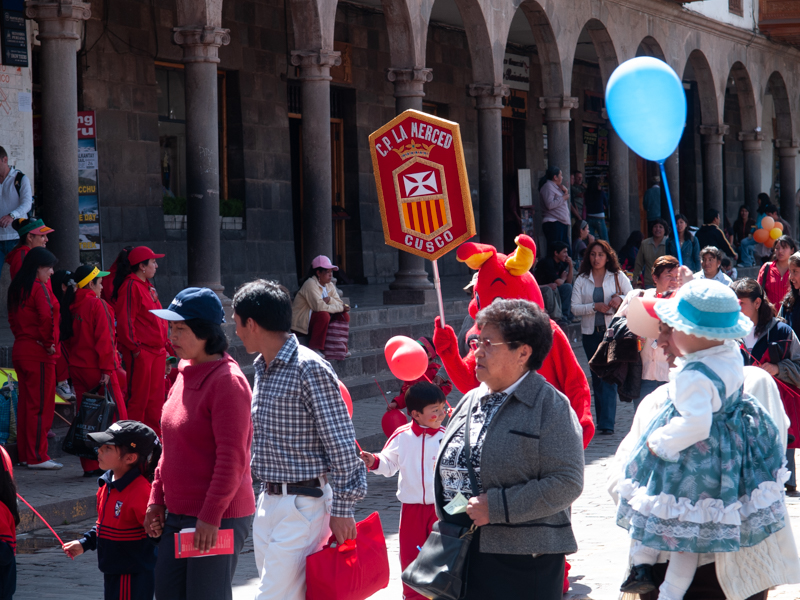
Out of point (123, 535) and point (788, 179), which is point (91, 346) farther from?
point (788, 179)

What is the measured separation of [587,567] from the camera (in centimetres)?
602

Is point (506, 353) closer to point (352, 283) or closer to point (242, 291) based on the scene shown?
point (242, 291)

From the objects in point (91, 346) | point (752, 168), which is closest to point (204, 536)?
point (91, 346)

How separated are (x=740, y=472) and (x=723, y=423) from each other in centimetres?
16

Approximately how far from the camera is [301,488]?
13.2 feet

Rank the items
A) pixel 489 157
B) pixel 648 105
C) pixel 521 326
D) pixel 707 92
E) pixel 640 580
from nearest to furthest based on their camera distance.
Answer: pixel 521 326 < pixel 640 580 < pixel 648 105 < pixel 489 157 < pixel 707 92

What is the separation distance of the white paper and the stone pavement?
5282mm

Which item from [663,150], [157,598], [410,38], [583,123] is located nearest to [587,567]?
[663,150]

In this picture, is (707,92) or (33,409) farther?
(707,92)

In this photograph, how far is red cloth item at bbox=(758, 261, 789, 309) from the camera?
10766 millimetres

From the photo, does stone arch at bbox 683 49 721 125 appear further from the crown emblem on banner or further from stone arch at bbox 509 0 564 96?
the crown emblem on banner

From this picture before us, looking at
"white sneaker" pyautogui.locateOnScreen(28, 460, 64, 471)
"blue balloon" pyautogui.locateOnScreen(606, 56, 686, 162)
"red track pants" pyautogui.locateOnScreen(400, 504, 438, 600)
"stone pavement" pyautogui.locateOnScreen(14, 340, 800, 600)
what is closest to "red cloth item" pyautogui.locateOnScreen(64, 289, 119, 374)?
"white sneaker" pyautogui.locateOnScreen(28, 460, 64, 471)

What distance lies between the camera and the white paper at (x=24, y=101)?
37.8 feet

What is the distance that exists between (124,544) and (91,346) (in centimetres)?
427
